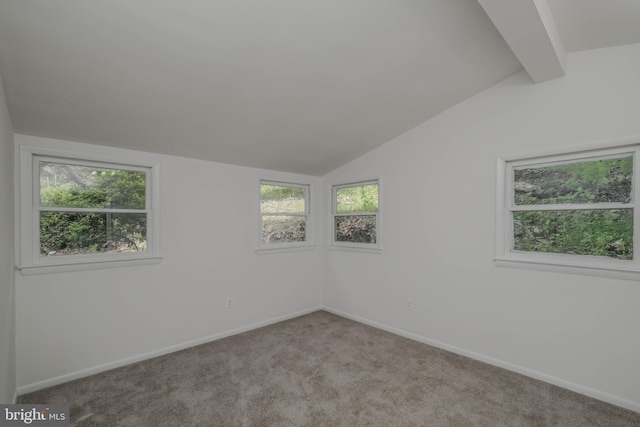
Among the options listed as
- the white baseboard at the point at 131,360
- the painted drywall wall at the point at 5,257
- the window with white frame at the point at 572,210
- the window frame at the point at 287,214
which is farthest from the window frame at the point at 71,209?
the window with white frame at the point at 572,210

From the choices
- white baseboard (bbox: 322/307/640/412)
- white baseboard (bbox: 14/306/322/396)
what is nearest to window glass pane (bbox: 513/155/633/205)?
white baseboard (bbox: 322/307/640/412)

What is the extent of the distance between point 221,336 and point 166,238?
1332 mm

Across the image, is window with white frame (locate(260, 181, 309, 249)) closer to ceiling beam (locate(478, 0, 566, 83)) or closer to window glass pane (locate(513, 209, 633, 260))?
window glass pane (locate(513, 209, 633, 260))

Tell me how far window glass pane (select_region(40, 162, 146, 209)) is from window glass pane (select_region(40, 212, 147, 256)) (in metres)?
0.10

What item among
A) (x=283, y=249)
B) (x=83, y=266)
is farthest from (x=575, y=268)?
(x=83, y=266)

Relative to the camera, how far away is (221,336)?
11.2ft

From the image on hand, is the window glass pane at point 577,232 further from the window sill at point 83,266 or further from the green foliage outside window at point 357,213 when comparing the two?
the window sill at point 83,266

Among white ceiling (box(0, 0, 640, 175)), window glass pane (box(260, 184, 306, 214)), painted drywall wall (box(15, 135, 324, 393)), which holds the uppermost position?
white ceiling (box(0, 0, 640, 175))

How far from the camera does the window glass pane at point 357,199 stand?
3.94 metres

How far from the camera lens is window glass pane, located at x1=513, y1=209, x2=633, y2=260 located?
2231 mm

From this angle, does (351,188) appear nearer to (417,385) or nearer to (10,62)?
(417,385)

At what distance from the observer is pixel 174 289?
310cm

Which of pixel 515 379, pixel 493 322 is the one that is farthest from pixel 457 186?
pixel 515 379

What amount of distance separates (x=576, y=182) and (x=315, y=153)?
261 cm
